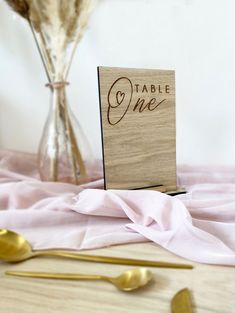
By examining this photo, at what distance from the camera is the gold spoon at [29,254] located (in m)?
0.35

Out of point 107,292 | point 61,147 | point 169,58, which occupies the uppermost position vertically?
point 169,58

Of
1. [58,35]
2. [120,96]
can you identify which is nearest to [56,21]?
[58,35]

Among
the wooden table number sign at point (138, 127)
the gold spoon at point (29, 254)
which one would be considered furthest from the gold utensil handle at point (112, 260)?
the wooden table number sign at point (138, 127)

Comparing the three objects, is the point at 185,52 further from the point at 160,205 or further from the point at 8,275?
the point at 8,275

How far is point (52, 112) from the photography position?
586 mm

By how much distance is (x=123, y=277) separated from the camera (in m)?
0.32

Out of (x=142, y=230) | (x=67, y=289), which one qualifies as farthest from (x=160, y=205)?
(x=67, y=289)

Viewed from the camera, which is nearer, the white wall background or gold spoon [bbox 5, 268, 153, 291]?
gold spoon [bbox 5, 268, 153, 291]

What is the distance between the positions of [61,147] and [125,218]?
22 cm

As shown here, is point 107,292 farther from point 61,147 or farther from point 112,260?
point 61,147

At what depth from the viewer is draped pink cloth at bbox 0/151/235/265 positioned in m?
0.37

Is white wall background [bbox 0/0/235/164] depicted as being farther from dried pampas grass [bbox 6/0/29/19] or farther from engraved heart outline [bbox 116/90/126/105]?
engraved heart outline [bbox 116/90/126/105]

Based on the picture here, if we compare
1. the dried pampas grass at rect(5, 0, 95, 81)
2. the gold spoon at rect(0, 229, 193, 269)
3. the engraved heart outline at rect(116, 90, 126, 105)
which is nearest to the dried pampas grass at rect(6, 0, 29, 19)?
the dried pampas grass at rect(5, 0, 95, 81)

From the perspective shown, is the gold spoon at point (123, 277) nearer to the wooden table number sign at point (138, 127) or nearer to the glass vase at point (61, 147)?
the wooden table number sign at point (138, 127)
